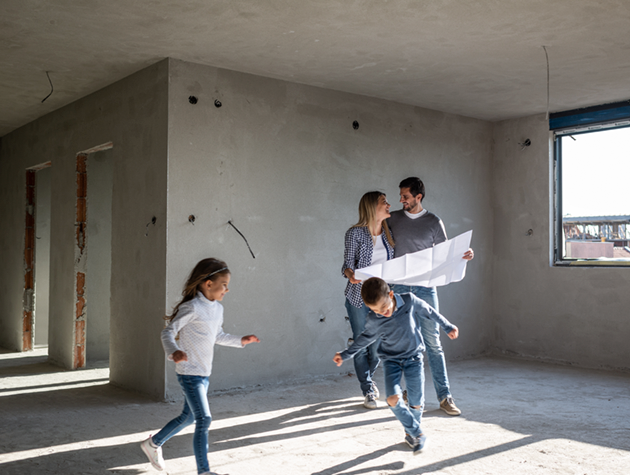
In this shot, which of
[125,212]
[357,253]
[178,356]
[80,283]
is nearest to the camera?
[178,356]

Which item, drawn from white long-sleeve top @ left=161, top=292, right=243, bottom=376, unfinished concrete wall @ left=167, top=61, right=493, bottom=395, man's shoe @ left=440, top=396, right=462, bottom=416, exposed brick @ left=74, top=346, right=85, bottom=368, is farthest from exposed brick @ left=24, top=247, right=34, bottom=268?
man's shoe @ left=440, top=396, right=462, bottom=416

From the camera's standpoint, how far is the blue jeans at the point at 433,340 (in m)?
3.71

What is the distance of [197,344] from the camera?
2.51 metres

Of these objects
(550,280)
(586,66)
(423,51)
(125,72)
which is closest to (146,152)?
(125,72)

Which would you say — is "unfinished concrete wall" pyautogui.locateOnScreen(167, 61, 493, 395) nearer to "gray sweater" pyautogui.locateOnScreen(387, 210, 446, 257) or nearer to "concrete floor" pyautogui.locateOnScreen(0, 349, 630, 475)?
"concrete floor" pyautogui.locateOnScreen(0, 349, 630, 475)

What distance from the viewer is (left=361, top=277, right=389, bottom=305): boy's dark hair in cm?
277

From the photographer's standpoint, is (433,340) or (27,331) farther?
(27,331)

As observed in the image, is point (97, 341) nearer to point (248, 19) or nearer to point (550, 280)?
point (248, 19)

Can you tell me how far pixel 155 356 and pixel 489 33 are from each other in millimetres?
3212

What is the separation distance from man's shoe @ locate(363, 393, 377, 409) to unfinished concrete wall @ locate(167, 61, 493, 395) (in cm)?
101

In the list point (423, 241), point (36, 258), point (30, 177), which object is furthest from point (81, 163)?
point (423, 241)

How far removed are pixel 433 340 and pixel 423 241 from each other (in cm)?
64

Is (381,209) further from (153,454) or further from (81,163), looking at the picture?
(81,163)

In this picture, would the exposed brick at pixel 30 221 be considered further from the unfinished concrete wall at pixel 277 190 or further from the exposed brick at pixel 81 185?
the unfinished concrete wall at pixel 277 190
